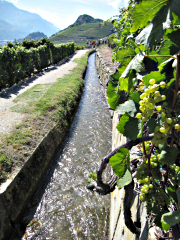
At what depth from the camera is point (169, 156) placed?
33.9 inches

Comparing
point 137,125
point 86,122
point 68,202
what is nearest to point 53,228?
point 68,202

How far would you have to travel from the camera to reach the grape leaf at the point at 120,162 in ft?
3.50

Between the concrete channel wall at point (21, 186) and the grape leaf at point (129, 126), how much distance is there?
3.07m

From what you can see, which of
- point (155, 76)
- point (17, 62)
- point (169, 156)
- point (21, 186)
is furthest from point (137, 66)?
point (17, 62)

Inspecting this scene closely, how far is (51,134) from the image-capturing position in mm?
5656

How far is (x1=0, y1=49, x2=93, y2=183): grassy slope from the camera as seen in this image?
3.93 meters

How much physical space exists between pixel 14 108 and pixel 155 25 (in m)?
6.50

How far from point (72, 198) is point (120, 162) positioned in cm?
370

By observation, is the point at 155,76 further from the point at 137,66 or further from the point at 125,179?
the point at 125,179

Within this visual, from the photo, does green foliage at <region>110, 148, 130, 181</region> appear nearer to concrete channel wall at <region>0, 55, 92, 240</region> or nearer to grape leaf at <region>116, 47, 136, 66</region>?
grape leaf at <region>116, 47, 136, 66</region>

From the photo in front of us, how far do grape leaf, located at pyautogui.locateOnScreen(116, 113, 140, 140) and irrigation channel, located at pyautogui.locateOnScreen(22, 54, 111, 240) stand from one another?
11.4 ft

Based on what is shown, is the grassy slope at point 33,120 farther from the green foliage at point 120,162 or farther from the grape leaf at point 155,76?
the grape leaf at point 155,76

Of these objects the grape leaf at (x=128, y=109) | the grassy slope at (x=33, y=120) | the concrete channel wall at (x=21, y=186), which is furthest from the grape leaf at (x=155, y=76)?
the grassy slope at (x=33, y=120)

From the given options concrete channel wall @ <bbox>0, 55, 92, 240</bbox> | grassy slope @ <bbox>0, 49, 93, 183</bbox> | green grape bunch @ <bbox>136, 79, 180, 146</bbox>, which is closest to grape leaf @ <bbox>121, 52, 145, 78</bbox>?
green grape bunch @ <bbox>136, 79, 180, 146</bbox>
